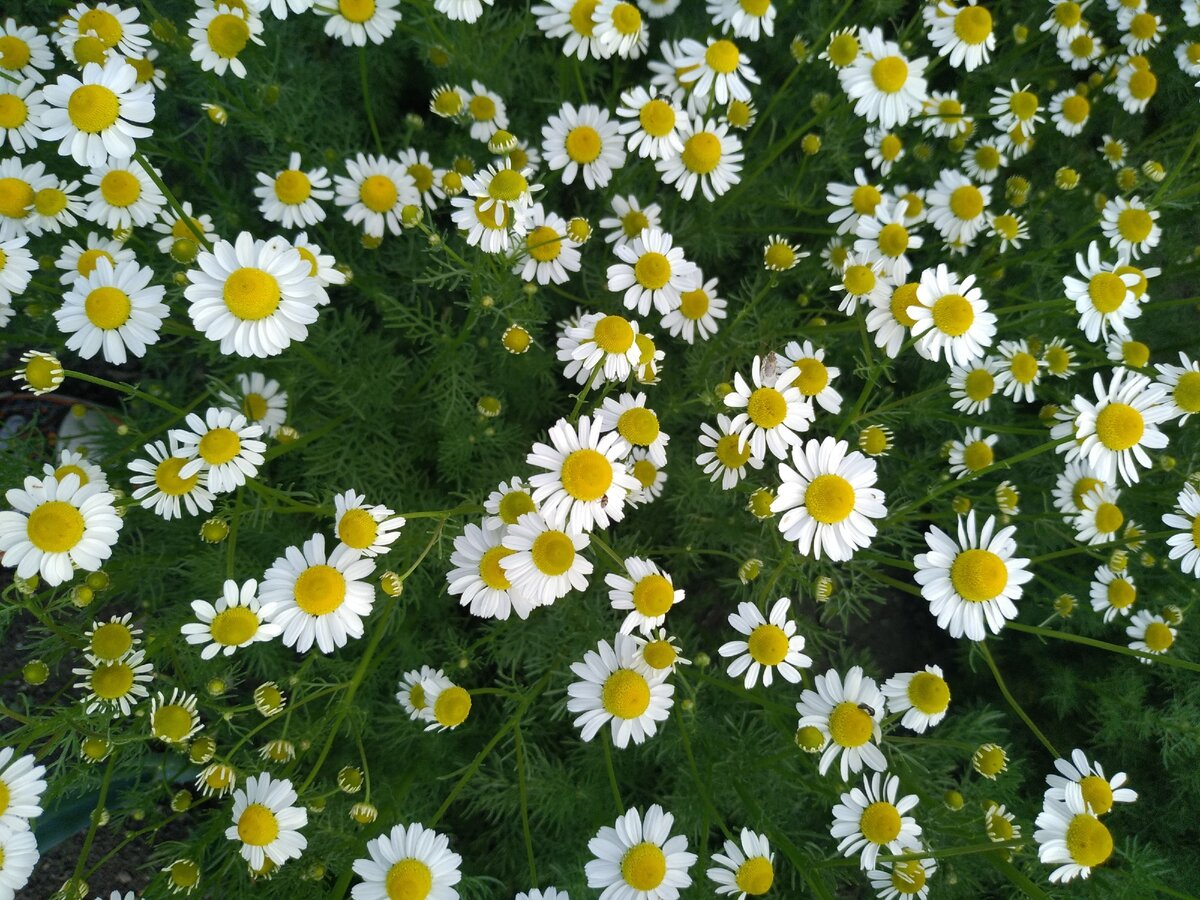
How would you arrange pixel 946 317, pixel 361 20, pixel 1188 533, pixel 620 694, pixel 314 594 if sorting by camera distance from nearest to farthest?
1. pixel 314 594
2. pixel 620 694
3. pixel 946 317
4. pixel 1188 533
5. pixel 361 20

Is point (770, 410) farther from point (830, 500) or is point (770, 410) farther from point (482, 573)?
point (482, 573)

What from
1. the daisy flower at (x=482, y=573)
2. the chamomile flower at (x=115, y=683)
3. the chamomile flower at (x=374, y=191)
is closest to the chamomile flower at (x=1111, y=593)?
the daisy flower at (x=482, y=573)

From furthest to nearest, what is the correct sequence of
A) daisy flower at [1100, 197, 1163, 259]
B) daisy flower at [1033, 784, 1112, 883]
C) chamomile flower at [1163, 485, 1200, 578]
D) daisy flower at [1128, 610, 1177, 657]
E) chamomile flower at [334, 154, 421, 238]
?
daisy flower at [1100, 197, 1163, 259] → chamomile flower at [334, 154, 421, 238] → daisy flower at [1128, 610, 1177, 657] → chamomile flower at [1163, 485, 1200, 578] → daisy flower at [1033, 784, 1112, 883]

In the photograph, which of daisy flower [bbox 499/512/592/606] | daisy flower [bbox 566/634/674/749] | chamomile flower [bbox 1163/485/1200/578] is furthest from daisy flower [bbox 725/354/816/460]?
chamomile flower [bbox 1163/485/1200/578]

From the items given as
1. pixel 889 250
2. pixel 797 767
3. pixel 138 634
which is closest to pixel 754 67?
pixel 889 250

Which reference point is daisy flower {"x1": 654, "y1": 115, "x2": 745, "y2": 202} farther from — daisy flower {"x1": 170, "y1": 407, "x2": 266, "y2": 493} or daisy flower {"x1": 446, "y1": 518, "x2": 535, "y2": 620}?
daisy flower {"x1": 170, "y1": 407, "x2": 266, "y2": 493}

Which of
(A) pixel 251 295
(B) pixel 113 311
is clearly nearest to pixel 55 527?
(B) pixel 113 311

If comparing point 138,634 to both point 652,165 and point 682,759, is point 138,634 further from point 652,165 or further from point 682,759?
point 652,165
